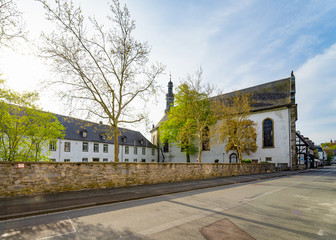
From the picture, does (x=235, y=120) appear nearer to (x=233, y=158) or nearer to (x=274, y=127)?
(x=274, y=127)

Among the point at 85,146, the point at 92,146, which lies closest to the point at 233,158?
the point at 92,146

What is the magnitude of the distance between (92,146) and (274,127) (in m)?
34.1

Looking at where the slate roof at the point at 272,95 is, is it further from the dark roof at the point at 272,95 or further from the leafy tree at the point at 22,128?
the leafy tree at the point at 22,128

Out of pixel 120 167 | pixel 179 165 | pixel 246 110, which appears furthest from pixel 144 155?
pixel 120 167

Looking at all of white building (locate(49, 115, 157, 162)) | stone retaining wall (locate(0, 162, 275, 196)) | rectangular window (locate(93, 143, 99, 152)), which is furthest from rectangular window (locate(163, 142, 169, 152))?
stone retaining wall (locate(0, 162, 275, 196))

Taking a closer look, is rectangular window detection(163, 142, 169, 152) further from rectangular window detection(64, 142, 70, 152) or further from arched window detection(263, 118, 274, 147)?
rectangular window detection(64, 142, 70, 152)

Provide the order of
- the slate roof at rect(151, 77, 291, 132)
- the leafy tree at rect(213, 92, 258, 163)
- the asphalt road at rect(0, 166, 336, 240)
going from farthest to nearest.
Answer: the slate roof at rect(151, 77, 291, 132) < the leafy tree at rect(213, 92, 258, 163) < the asphalt road at rect(0, 166, 336, 240)

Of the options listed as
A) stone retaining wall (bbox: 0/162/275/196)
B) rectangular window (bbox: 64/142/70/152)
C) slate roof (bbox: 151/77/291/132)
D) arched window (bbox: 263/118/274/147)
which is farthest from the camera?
slate roof (bbox: 151/77/291/132)

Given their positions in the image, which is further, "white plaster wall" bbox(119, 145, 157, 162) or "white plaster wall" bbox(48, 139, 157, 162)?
"white plaster wall" bbox(119, 145, 157, 162)

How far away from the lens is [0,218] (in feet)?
18.4

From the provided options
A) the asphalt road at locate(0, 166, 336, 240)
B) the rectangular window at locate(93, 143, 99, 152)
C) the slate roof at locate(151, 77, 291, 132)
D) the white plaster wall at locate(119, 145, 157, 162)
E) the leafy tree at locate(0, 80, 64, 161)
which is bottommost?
the white plaster wall at locate(119, 145, 157, 162)

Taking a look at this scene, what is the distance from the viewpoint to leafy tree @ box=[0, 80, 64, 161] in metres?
12.6

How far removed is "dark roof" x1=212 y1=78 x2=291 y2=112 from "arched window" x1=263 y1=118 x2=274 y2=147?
2.65m

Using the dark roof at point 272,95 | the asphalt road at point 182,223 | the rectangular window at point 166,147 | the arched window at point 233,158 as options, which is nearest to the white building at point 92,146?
the rectangular window at point 166,147
